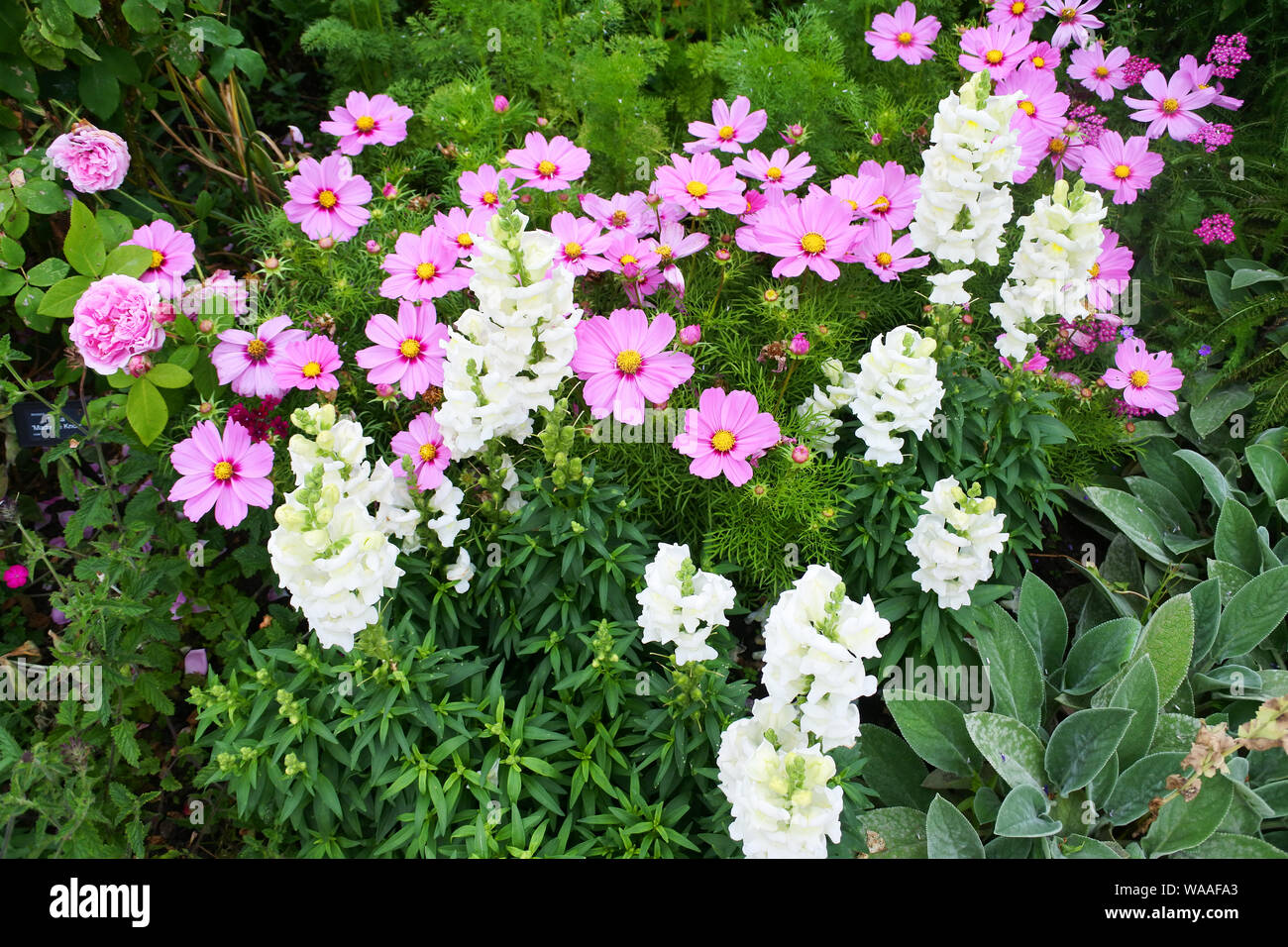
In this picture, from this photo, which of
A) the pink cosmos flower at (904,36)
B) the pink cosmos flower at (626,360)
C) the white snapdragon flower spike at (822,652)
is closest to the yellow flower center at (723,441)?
the pink cosmos flower at (626,360)

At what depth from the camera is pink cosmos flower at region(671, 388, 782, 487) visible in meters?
2.22

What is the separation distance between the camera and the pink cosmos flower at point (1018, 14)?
3.20 m

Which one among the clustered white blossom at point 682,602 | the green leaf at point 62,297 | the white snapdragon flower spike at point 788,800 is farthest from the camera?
the green leaf at point 62,297

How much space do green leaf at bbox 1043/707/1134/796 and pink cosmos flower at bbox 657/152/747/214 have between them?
1529 mm

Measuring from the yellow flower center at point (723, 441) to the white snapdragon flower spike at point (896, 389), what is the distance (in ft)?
0.94

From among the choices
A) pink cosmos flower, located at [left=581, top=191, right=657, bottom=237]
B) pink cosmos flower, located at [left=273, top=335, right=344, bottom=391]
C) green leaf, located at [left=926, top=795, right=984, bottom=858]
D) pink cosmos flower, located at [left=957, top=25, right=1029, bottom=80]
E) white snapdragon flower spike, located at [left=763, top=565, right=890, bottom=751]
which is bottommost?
green leaf, located at [left=926, top=795, right=984, bottom=858]

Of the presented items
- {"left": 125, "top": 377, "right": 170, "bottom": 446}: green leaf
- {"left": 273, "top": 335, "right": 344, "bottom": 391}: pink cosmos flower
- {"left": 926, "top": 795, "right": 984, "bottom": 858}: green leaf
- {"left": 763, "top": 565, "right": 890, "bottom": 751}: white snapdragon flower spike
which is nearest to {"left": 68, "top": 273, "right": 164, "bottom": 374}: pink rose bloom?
{"left": 125, "top": 377, "right": 170, "bottom": 446}: green leaf

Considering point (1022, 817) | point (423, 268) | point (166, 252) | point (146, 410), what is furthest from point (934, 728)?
point (166, 252)

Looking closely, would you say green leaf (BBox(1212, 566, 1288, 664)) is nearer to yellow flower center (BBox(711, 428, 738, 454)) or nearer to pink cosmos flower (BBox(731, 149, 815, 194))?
yellow flower center (BBox(711, 428, 738, 454))

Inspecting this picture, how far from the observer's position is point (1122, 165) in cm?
295

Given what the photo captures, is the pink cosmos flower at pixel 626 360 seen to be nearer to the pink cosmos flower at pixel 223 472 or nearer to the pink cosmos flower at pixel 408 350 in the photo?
the pink cosmos flower at pixel 408 350

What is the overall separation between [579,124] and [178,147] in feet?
4.71
